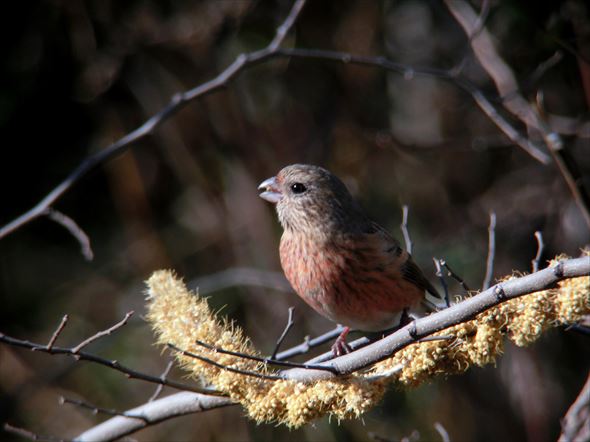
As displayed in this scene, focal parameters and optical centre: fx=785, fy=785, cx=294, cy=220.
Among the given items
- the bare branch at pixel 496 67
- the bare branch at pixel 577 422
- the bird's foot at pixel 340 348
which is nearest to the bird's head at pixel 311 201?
the bird's foot at pixel 340 348

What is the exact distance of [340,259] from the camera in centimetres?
478

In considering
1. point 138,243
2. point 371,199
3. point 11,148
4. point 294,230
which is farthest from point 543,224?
point 11,148

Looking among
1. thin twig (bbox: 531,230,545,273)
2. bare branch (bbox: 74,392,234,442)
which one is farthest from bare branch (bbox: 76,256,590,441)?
thin twig (bbox: 531,230,545,273)

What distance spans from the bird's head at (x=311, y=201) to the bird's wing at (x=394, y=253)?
152 mm

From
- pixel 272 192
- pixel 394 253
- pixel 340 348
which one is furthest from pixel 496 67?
pixel 340 348

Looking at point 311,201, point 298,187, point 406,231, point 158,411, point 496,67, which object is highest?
point 496,67

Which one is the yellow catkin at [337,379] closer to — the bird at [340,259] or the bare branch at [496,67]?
the bird at [340,259]

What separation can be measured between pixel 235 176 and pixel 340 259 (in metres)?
A: 2.73

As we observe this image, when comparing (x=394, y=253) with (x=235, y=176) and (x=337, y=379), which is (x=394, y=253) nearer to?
(x=337, y=379)

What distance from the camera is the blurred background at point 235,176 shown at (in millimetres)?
6805

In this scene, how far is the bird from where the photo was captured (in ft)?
15.5

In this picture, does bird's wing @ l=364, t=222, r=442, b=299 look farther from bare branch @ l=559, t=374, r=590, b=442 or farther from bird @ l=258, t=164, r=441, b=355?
bare branch @ l=559, t=374, r=590, b=442

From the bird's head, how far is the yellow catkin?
6.08 ft

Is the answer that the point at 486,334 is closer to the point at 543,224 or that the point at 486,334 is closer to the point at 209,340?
the point at 209,340
